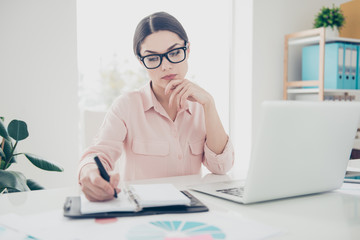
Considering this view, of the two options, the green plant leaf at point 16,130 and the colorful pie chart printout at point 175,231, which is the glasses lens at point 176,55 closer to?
the colorful pie chart printout at point 175,231

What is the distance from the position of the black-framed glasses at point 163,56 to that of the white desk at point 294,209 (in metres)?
0.51

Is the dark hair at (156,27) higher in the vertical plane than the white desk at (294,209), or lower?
higher

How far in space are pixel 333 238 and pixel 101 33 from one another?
8.84ft

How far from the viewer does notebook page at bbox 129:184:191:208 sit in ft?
2.41

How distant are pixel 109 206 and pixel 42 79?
204 centimetres

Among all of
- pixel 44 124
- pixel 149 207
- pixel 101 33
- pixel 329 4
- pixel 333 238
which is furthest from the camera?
pixel 329 4

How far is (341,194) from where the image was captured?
940 mm

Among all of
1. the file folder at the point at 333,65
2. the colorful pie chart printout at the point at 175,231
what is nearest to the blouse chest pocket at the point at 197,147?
the colorful pie chart printout at the point at 175,231

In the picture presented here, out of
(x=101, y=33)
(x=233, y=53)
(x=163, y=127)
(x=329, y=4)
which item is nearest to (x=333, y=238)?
(x=163, y=127)

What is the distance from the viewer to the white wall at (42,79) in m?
2.41

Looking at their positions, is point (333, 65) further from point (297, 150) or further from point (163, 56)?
point (297, 150)

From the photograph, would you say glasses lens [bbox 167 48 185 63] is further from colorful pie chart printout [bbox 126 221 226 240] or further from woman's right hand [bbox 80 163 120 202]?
colorful pie chart printout [bbox 126 221 226 240]

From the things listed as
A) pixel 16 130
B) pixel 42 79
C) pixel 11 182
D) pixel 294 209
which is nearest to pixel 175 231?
pixel 294 209

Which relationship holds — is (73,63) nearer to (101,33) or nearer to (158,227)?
(101,33)
